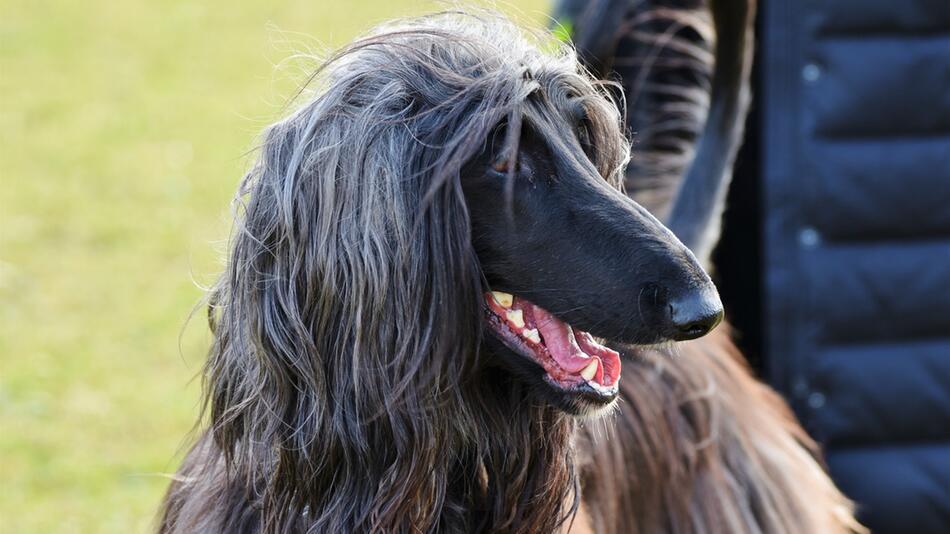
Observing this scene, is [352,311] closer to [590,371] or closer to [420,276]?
[420,276]

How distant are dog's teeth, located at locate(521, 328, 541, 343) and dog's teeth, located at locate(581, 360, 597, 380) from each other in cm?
8

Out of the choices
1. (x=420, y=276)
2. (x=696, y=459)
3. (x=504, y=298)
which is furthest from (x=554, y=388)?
(x=696, y=459)

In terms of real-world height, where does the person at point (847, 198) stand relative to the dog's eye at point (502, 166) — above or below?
below

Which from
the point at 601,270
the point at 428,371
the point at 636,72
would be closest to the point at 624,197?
the point at 601,270

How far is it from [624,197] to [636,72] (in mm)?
1300

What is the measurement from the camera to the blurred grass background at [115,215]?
3.86 meters

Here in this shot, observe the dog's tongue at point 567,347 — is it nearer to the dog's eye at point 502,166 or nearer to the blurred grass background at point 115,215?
the dog's eye at point 502,166

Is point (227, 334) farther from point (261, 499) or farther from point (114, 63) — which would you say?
point (114, 63)

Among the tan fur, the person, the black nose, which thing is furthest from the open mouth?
the person

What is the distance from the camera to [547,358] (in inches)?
70.5

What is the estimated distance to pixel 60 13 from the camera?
1048 centimetres

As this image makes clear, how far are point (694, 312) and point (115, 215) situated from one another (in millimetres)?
5381

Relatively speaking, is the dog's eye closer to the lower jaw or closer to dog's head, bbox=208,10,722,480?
dog's head, bbox=208,10,722,480

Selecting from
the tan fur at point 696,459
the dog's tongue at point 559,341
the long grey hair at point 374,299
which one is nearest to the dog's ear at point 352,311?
the long grey hair at point 374,299
